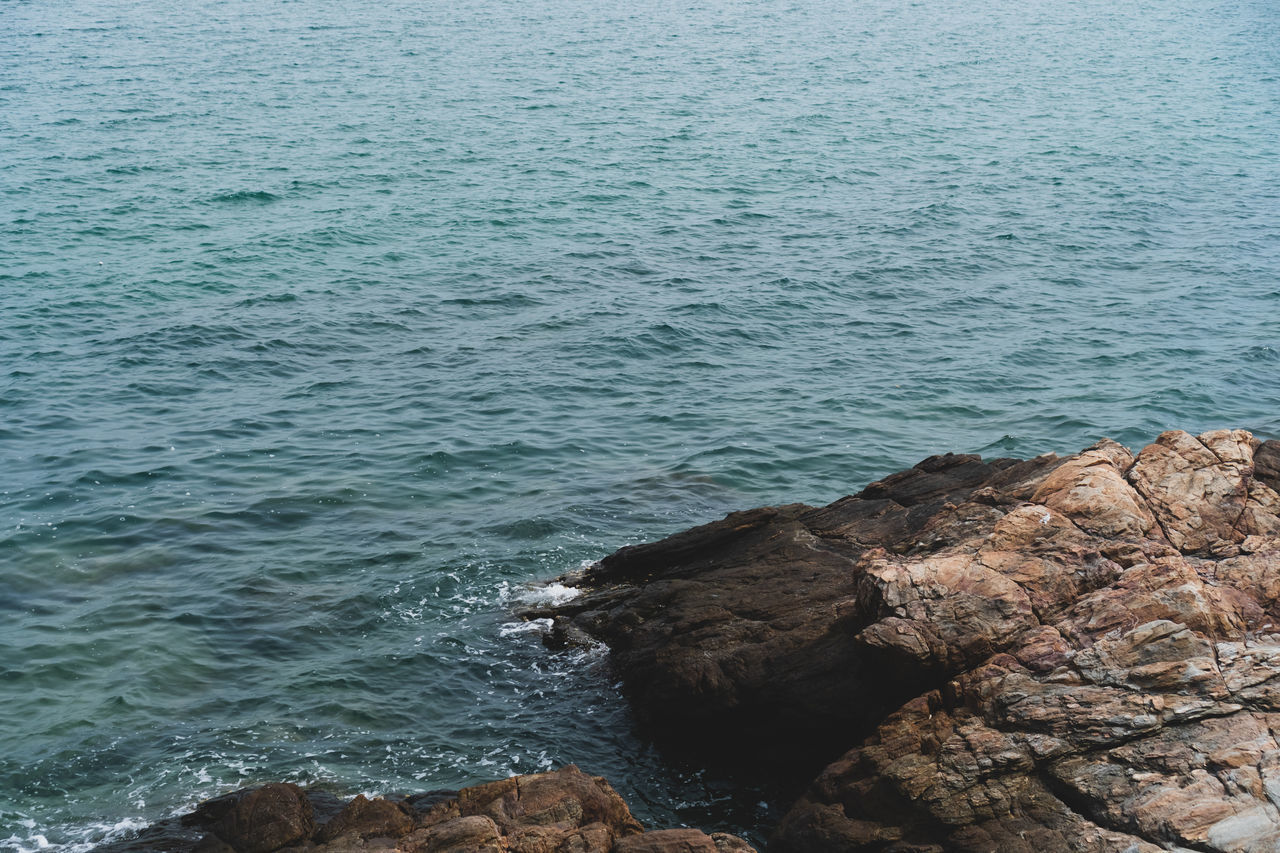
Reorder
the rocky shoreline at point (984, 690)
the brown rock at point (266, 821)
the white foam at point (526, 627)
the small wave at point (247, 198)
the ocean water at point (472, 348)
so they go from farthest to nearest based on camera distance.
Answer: the small wave at point (247, 198) < the white foam at point (526, 627) < the ocean water at point (472, 348) < the brown rock at point (266, 821) < the rocky shoreline at point (984, 690)

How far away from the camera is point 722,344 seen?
3094 centimetres

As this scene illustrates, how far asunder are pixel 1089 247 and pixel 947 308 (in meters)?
9.23

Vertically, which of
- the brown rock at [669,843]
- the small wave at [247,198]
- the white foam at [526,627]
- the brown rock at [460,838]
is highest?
the small wave at [247,198]

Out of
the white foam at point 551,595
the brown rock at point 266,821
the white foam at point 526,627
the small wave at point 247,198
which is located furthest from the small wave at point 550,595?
the small wave at point 247,198

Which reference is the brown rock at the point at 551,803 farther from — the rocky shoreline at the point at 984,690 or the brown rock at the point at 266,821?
the brown rock at the point at 266,821

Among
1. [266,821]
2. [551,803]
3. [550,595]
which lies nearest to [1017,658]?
[551,803]

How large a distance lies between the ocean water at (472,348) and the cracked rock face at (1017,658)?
1.42 metres

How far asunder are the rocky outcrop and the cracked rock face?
213 cm

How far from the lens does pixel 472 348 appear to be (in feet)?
98.3

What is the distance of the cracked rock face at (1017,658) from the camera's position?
11.3m

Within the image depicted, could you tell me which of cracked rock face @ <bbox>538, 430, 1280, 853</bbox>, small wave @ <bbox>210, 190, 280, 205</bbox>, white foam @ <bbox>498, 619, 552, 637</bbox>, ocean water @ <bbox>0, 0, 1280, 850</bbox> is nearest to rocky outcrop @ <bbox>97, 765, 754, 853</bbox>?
ocean water @ <bbox>0, 0, 1280, 850</bbox>

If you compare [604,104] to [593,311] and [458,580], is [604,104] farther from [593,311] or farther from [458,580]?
[458,580]

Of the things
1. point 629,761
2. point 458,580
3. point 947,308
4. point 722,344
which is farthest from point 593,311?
point 629,761

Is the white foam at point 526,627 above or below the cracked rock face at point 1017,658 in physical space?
below
